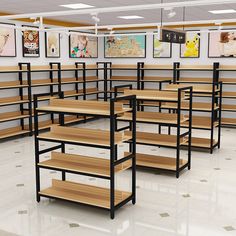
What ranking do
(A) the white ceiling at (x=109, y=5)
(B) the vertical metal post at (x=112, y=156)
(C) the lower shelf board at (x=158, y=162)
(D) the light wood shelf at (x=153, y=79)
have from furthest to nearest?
(D) the light wood shelf at (x=153, y=79) < (A) the white ceiling at (x=109, y=5) < (C) the lower shelf board at (x=158, y=162) < (B) the vertical metal post at (x=112, y=156)

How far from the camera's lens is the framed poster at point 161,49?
13.3m

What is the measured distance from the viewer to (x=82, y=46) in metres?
13.6

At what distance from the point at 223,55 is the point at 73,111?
8.51 m

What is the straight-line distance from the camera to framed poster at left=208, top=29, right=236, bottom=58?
40.0 feet

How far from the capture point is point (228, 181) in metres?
6.84

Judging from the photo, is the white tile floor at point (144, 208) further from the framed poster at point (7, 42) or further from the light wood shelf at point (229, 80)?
the light wood shelf at point (229, 80)

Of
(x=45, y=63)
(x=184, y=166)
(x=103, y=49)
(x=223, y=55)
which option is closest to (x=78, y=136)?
(x=184, y=166)

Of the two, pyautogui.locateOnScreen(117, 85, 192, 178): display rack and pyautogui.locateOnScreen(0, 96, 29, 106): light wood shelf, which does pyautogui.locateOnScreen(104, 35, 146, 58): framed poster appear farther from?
pyautogui.locateOnScreen(117, 85, 192, 178): display rack

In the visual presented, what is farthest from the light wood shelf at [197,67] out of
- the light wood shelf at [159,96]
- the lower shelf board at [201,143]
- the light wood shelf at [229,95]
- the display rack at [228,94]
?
the light wood shelf at [159,96]

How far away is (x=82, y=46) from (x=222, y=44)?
510 centimetres

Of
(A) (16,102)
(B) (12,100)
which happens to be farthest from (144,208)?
(B) (12,100)

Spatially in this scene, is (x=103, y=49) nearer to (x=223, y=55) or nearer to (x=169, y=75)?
(x=169, y=75)

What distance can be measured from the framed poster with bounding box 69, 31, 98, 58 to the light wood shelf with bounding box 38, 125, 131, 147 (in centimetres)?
784

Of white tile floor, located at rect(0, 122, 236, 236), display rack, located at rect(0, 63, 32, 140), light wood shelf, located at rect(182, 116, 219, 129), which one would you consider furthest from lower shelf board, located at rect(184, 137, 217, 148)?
display rack, located at rect(0, 63, 32, 140)
